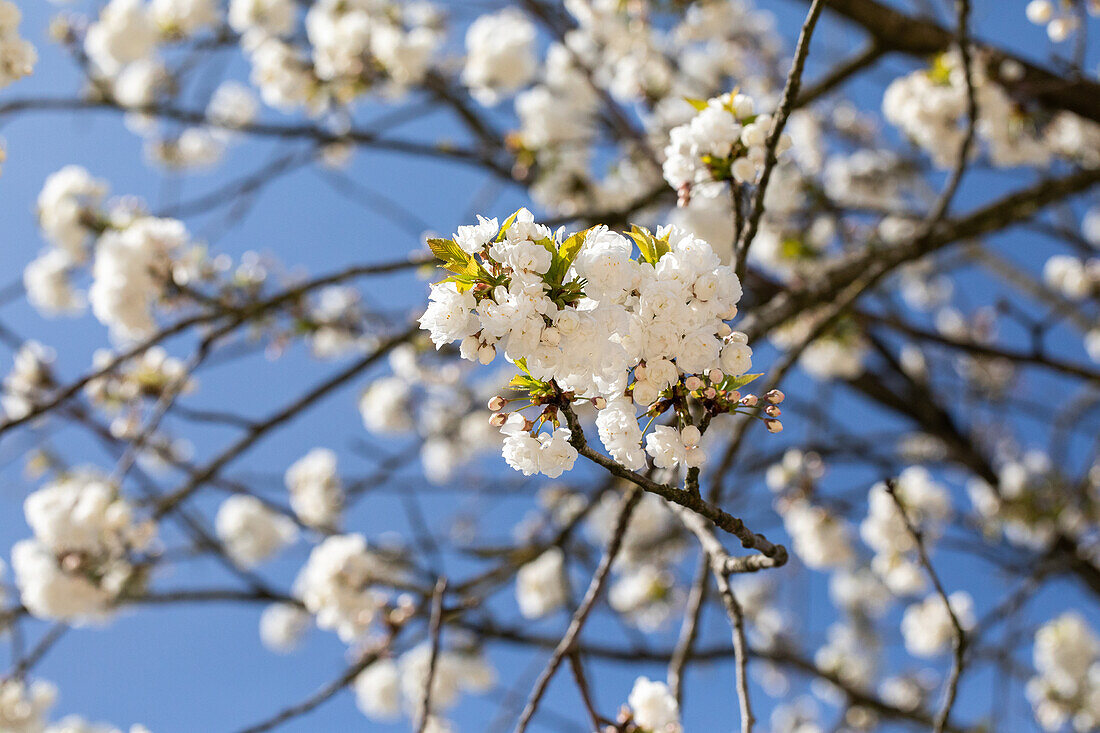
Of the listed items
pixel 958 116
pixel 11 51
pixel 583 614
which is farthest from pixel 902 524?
pixel 11 51

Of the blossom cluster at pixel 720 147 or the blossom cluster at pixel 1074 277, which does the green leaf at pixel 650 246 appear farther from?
the blossom cluster at pixel 1074 277

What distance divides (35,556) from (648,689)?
2.24m

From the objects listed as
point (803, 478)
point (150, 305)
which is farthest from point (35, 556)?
point (803, 478)

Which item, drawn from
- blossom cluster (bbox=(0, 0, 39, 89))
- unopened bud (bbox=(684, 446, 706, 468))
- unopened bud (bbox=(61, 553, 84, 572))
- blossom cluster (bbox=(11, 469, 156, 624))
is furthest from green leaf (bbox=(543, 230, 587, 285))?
unopened bud (bbox=(61, 553, 84, 572))

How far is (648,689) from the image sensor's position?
1.64 m

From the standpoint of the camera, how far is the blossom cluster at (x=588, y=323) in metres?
0.93

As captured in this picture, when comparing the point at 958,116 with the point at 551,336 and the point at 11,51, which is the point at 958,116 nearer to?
the point at 551,336

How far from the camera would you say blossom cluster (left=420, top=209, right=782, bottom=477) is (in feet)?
3.05

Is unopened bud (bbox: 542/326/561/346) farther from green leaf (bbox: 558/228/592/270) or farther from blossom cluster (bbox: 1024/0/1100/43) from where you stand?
blossom cluster (bbox: 1024/0/1100/43)

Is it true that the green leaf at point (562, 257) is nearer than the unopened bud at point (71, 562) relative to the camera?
Yes

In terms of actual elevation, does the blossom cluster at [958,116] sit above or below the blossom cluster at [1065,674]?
above

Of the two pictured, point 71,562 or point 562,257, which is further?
point 71,562

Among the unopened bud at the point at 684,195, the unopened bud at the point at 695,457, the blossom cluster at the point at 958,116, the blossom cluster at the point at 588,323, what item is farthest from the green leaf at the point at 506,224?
the blossom cluster at the point at 958,116

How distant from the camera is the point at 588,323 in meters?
0.93
